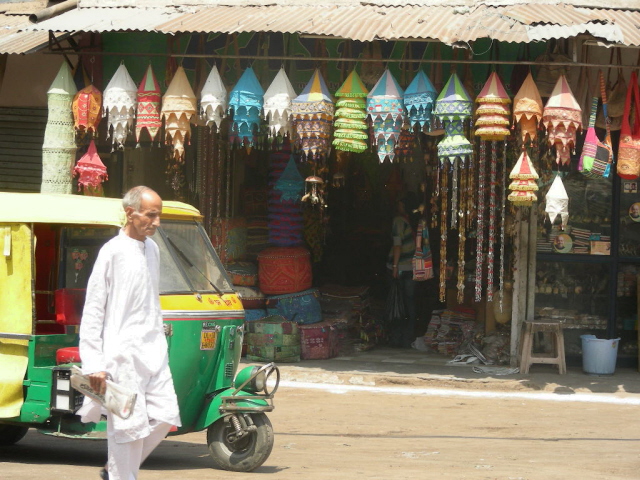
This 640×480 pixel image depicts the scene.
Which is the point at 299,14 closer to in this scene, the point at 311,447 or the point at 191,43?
the point at 191,43

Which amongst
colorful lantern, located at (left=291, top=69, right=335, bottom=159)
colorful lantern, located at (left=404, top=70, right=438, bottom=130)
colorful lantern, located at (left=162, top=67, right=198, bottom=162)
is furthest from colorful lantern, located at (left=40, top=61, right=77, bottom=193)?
colorful lantern, located at (left=404, top=70, right=438, bottom=130)

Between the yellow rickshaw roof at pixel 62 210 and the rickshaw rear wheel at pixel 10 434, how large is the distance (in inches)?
66.2

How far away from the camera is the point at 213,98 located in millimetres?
10211

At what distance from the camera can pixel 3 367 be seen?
6.79m

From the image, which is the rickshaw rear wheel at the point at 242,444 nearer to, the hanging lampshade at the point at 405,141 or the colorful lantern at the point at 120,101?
the hanging lampshade at the point at 405,141

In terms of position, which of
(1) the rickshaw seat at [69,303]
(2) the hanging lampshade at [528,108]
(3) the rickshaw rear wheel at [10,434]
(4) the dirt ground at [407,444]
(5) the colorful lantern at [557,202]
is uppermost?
(2) the hanging lampshade at [528,108]

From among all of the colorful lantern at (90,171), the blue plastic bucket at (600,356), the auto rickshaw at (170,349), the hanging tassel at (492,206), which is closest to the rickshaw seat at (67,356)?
the auto rickshaw at (170,349)

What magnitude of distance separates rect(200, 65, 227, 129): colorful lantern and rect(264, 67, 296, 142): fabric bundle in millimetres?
448

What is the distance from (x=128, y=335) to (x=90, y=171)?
623 centimetres

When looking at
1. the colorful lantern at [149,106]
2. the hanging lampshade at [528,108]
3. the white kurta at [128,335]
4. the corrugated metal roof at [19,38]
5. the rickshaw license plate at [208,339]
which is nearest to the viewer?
the white kurta at [128,335]

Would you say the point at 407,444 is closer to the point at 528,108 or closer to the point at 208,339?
the point at 208,339

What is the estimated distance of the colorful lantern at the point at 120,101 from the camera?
1048cm

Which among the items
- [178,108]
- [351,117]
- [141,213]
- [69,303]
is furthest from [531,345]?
[141,213]

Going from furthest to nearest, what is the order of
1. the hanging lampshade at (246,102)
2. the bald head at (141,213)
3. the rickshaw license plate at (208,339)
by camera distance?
the hanging lampshade at (246,102) < the rickshaw license plate at (208,339) < the bald head at (141,213)
